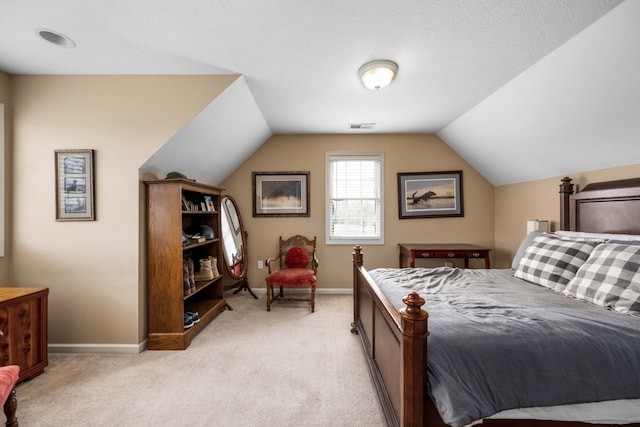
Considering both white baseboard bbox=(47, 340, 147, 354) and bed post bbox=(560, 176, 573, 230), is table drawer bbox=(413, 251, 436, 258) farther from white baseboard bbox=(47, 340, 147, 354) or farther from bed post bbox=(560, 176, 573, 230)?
white baseboard bbox=(47, 340, 147, 354)

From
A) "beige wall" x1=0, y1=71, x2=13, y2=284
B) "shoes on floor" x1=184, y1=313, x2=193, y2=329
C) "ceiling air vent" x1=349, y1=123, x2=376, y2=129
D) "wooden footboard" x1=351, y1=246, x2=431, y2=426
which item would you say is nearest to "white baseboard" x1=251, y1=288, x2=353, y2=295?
"shoes on floor" x1=184, y1=313, x2=193, y2=329

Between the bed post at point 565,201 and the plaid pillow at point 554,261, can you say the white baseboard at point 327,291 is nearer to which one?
the plaid pillow at point 554,261

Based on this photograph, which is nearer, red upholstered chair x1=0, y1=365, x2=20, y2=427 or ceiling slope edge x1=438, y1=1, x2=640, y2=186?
red upholstered chair x1=0, y1=365, x2=20, y2=427

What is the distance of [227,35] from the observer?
186cm

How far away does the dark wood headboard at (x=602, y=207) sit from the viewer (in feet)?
7.16

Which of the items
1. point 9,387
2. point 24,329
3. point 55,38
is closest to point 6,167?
point 55,38

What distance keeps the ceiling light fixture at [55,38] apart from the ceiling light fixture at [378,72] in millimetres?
2200

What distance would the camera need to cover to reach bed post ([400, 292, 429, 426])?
3.84 ft

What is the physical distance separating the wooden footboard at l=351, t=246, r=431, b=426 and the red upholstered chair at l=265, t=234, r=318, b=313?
1.35 m

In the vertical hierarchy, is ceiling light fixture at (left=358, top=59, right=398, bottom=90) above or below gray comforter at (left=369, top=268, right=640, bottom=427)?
above

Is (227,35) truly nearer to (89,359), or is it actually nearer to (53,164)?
(53,164)

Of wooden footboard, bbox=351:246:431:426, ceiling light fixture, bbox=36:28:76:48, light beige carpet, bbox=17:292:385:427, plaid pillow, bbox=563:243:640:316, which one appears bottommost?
light beige carpet, bbox=17:292:385:427

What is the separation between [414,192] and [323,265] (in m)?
1.80

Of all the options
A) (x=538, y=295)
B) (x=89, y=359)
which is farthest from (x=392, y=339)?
(x=89, y=359)
